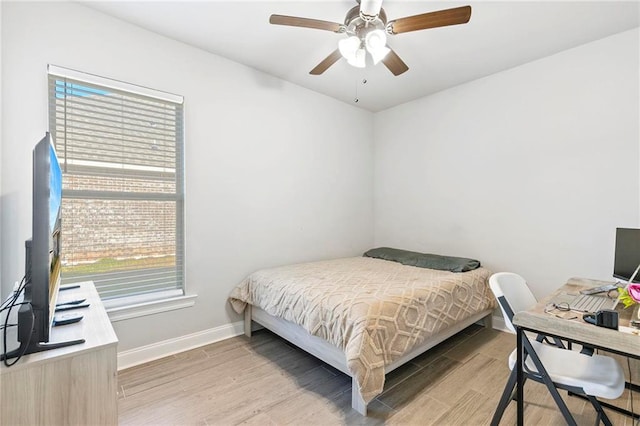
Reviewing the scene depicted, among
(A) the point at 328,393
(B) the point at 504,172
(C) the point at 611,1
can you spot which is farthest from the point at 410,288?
(C) the point at 611,1

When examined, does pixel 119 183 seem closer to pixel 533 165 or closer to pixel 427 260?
pixel 427 260

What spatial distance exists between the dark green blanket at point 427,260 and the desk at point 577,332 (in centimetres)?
128

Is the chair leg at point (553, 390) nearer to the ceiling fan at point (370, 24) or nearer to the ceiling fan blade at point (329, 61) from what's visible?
the ceiling fan at point (370, 24)

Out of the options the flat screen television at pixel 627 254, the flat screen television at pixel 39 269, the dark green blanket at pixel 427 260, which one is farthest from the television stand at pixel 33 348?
the flat screen television at pixel 627 254

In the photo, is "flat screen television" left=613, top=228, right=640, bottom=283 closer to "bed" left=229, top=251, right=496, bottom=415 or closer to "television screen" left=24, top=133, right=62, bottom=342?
"bed" left=229, top=251, right=496, bottom=415

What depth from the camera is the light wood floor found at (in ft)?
5.46

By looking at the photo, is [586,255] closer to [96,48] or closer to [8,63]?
[96,48]

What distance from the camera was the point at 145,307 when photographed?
7.45 ft

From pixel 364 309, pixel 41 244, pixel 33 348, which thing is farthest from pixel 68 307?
pixel 364 309

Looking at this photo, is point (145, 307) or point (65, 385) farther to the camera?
point (145, 307)

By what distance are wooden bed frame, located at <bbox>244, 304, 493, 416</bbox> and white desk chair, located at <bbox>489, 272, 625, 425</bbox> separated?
66 cm

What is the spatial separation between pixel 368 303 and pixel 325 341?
42 cm

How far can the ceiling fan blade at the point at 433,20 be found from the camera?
1.60 metres

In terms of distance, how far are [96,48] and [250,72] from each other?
4.08 ft
